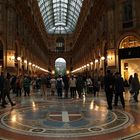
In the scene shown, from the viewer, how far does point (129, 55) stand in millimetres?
31047

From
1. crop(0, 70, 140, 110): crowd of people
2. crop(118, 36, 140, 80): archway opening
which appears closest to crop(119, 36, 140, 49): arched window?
crop(118, 36, 140, 80): archway opening

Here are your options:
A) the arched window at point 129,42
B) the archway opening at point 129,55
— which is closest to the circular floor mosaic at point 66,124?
the archway opening at point 129,55

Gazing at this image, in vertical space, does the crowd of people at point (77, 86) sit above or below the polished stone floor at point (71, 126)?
above

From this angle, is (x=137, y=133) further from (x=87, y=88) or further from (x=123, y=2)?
(x=123, y=2)

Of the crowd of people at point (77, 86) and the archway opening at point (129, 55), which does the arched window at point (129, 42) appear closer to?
the archway opening at point (129, 55)

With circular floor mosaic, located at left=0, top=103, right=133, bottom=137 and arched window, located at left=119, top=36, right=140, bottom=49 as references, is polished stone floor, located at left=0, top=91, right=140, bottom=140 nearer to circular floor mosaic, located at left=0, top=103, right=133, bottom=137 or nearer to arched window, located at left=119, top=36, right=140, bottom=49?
circular floor mosaic, located at left=0, top=103, right=133, bottom=137

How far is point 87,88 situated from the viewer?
Answer: 82.9 ft

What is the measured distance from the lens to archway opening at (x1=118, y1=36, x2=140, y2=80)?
30.7m

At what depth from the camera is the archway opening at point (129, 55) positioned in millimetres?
30727

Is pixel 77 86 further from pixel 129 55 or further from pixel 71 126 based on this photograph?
pixel 71 126

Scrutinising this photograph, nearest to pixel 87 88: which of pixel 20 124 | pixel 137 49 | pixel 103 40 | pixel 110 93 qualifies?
pixel 137 49

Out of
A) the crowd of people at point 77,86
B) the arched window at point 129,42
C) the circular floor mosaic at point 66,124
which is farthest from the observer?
the arched window at point 129,42

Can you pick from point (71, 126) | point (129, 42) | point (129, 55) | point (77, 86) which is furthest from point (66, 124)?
point (129, 42)

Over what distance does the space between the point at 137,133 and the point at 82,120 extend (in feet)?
9.23
